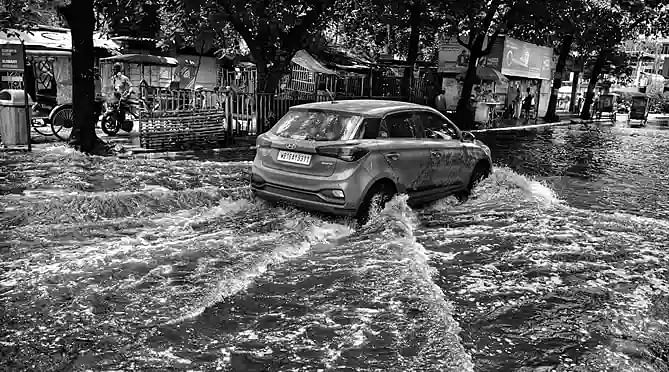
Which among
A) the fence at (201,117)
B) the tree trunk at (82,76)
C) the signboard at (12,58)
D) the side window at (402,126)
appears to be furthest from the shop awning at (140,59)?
the side window at (402,126)

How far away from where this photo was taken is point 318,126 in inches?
298

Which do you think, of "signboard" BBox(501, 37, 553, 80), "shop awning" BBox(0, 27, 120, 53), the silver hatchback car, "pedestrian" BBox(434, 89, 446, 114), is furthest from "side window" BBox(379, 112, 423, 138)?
"signboard" BBox(501, 37, 553, 80)

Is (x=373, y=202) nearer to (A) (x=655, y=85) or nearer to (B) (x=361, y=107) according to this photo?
(B) (x=361, y=107)

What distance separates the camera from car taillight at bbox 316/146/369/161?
709cm

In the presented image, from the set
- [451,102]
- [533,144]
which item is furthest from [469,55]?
[533,144]

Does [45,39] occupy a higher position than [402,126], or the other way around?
[45,39]

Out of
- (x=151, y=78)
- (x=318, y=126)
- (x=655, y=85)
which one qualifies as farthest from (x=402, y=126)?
(x=655, y=85)

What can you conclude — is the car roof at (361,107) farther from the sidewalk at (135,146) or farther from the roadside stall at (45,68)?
the roadside stall at (45,68)

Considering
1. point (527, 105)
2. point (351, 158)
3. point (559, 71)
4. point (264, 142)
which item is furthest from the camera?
point (559, 71)

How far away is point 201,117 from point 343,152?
8685mm

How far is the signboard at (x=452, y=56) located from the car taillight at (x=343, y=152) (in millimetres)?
21395

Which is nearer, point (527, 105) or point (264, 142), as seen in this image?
point (264, 142)

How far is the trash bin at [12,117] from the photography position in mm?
12680

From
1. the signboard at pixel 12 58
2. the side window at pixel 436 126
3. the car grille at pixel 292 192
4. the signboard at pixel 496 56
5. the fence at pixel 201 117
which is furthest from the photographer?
the signboard at pixel 496 56
